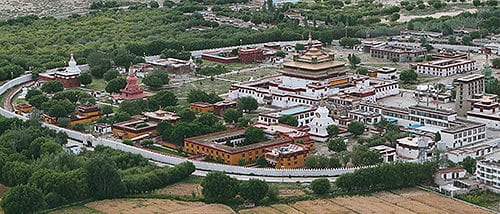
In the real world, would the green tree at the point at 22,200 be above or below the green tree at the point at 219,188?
above

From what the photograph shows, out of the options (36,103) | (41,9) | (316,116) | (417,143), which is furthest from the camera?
(41,9)

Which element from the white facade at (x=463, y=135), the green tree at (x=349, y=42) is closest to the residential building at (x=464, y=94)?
the white facade at (x=463, y=135)

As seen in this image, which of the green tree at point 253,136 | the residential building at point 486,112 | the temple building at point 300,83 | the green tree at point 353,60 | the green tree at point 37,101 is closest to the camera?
the green tree at point 253,136

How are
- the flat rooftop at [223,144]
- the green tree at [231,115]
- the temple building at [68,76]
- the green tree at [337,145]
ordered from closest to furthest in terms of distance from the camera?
1. the flat rooftop at [223,144]
2. the green tree at [337,145]
3. the green tree at [231,115]
4. the temple building at [68,76]

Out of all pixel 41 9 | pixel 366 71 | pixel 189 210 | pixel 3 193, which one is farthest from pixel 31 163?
pixel 41 9

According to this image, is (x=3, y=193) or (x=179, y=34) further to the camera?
(x=179, y=34)

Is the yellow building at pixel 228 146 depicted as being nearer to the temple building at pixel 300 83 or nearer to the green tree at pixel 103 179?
the green tree at pixel 103 179

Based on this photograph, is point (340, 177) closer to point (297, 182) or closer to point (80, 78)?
point (297, 182)

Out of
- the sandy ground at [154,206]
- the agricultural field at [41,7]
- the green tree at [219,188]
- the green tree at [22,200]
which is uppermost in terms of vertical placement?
the green tree at [22,200]
